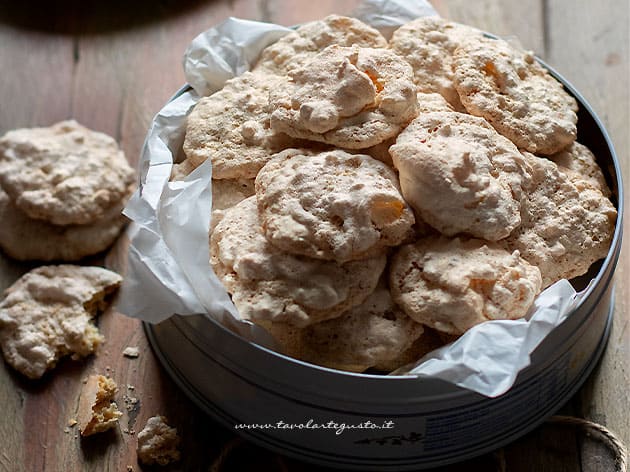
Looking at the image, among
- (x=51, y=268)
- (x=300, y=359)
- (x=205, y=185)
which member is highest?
(x=205, y=185)

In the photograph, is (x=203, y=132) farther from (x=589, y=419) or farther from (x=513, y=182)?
(x=589, y=419)

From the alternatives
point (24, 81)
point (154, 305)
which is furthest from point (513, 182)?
point (24, 81)

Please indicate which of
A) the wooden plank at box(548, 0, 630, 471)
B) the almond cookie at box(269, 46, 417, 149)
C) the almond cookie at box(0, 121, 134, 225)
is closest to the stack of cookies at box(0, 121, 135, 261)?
the almond cookie at box(0, 121, 134, 225)

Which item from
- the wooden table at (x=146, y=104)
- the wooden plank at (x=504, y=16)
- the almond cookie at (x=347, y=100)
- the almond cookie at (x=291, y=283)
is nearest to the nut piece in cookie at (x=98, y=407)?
the wooden table at (x=146, y=104)

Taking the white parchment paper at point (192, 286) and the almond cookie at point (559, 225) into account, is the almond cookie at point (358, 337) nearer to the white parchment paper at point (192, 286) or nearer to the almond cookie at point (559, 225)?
the white parchment paper at point (192, 286)

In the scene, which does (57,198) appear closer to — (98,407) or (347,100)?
(98,407)

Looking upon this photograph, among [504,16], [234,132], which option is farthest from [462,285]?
[504,16]

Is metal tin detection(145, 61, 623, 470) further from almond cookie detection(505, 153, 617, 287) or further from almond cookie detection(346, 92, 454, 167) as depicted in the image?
almond cookie detection(346, 92, 454, 167)
